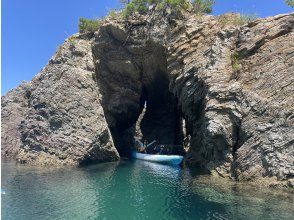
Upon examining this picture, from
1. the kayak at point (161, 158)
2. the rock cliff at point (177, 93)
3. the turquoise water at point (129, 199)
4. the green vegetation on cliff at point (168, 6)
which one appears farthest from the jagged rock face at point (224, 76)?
the kayak at point (161, 158)

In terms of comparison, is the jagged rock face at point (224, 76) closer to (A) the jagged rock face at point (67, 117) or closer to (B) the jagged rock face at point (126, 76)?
(B) the jagged rock face at point (126, 76)

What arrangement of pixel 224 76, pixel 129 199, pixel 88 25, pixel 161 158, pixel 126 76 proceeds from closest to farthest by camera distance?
1. pixel 129 199
2. pixel 224 76
3. pixel 88 25
4. pixel 126 76
5. pixel 161 158

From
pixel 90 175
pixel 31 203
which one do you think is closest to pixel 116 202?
pixel 31 203

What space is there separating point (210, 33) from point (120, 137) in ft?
104

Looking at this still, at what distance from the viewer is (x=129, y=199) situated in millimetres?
28047

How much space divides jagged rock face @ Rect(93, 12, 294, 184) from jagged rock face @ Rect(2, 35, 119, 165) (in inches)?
146

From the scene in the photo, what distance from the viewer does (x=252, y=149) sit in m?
32.8

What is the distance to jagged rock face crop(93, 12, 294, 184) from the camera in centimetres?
3203

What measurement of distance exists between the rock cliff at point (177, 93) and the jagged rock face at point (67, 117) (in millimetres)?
144

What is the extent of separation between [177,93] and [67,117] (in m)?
15.9

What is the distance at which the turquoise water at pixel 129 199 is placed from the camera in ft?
77.2

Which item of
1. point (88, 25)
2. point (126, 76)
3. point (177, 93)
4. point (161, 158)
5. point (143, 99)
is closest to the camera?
point (177, 93)

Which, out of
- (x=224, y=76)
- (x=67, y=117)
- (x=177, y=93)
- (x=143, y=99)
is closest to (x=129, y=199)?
(x=224, y=76)

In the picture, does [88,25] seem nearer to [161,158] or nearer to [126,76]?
[126,76]
